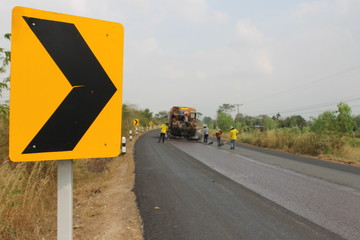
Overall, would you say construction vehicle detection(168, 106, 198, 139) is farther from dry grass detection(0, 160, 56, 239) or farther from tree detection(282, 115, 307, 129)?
tree detection(282, 115, 307, 129)

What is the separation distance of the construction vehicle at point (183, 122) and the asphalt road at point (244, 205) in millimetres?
14937

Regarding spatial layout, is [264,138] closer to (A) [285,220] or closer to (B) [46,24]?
(A) [285,220]

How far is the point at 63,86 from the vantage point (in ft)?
4.64

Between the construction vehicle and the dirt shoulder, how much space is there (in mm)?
16109

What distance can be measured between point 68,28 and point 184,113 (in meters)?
21.7

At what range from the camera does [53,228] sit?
3.31m

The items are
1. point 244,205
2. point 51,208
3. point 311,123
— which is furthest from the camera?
point 311,123

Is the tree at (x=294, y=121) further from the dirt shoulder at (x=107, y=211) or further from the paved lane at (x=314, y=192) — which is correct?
the dirt shoulder at (x=107, y=211)

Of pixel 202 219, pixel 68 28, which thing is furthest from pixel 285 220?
pixel 68 28

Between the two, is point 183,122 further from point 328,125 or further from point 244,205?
point 244,205

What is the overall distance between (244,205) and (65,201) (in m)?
3.99

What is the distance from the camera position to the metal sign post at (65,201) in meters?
1.39

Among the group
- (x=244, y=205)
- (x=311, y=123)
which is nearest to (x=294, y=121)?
(x=311, y=123)

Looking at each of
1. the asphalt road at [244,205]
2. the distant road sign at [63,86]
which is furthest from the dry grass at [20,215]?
the distant road sign at [63,86]
